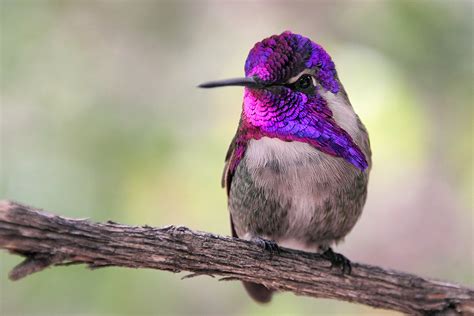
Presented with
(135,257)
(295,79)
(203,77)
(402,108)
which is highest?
(203,77)

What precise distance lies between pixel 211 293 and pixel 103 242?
2.69 meters

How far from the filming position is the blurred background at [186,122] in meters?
4.89

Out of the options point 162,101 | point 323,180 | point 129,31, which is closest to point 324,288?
point 323,180

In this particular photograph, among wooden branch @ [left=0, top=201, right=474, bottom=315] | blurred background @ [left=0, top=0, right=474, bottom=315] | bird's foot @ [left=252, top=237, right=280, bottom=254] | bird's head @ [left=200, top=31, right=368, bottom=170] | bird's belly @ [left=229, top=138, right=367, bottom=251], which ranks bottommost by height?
wooden branch @ [left=0, top=201, right=474, bottom=315]

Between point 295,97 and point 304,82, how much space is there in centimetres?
12

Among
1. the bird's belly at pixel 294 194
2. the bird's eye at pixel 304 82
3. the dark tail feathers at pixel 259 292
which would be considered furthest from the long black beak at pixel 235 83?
the dark tail feathers at pixel 259 292

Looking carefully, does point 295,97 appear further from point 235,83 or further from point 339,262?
point 339,262

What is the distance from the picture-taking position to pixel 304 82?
3592 mm

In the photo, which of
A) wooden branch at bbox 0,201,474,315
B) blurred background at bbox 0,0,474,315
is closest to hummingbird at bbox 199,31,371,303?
wooden branch at bbox 0,201,474,315

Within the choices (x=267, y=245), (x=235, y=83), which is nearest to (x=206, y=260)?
(x=267, y=245)

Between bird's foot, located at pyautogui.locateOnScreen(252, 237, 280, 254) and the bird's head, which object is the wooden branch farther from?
the bird's head

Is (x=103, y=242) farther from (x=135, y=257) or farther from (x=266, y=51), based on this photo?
(x=266, y=51)

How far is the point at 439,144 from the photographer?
18.9ft

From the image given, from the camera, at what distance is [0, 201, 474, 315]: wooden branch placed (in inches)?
111
